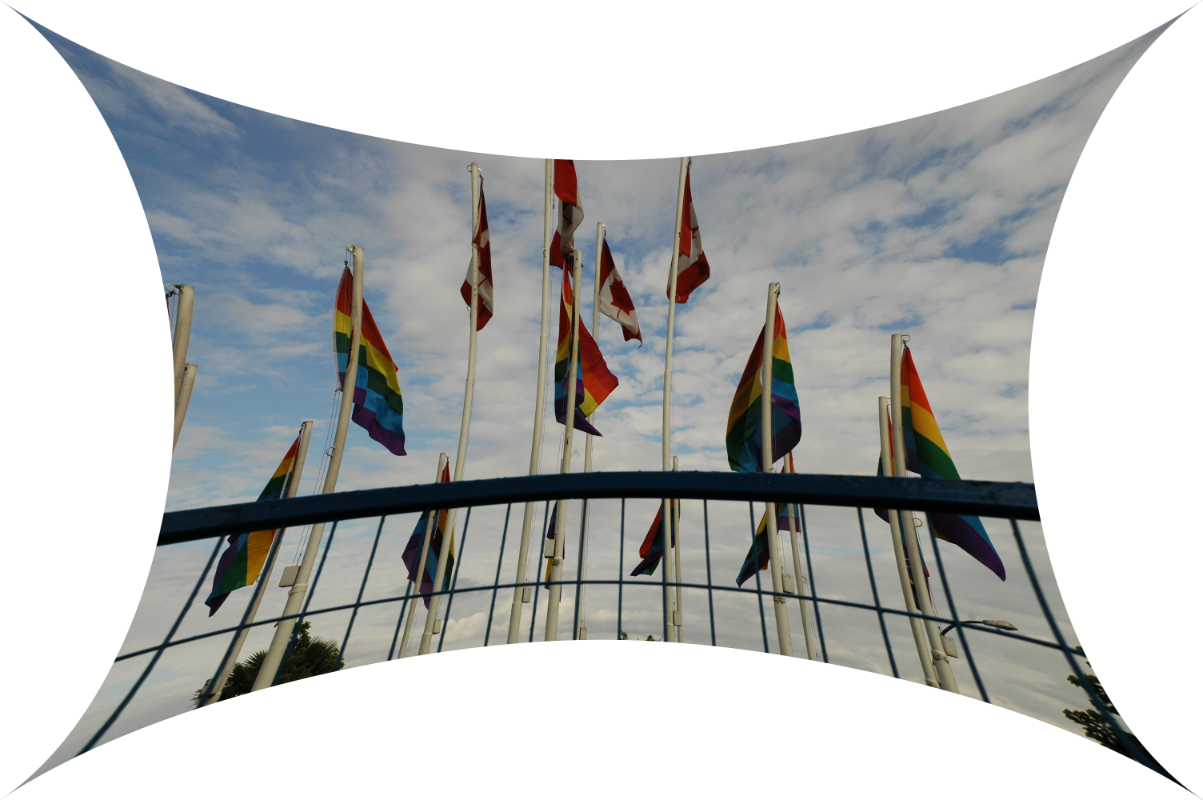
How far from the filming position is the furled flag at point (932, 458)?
20.2 ft

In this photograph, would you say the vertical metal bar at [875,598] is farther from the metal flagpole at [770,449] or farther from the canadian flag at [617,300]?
the canadian flag at [617,300]

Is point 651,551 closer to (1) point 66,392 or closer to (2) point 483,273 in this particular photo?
(2) point 483,273

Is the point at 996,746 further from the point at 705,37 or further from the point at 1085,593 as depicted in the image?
the point at 705,37

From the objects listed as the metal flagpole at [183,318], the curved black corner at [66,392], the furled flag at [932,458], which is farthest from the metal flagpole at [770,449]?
the metal flagpole at [183,318]

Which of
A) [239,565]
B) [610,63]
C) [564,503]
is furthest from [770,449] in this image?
[239,565]

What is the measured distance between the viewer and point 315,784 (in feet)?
5.56

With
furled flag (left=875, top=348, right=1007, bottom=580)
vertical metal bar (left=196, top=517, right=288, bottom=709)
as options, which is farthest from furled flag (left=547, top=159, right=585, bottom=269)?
vertical metal bar (left=196, top=517, right=288, bottom=709)

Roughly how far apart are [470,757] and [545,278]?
8.95m

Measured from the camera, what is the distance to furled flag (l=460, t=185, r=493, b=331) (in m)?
9.37

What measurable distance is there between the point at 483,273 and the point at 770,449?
616 cm

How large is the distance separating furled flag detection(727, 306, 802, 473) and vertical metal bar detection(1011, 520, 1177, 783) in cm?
619

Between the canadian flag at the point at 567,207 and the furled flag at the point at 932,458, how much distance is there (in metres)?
6.17

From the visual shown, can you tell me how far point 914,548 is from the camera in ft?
22.3

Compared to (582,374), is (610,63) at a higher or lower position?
lower
